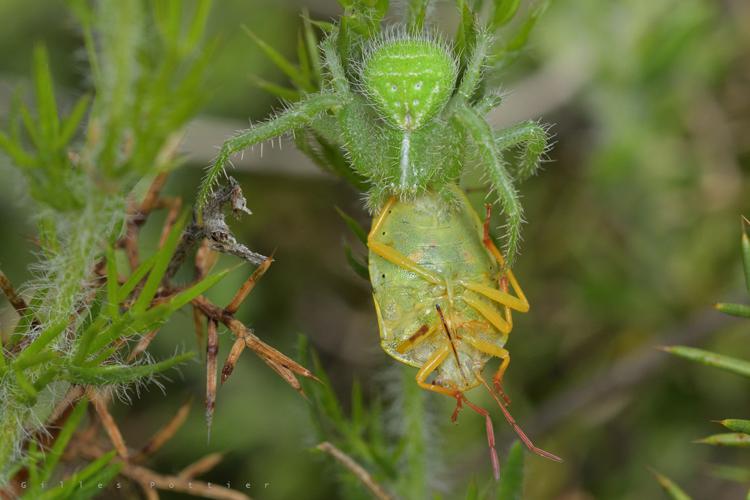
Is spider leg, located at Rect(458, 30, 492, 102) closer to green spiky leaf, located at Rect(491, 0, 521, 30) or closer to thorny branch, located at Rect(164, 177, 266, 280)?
green spiky leaf, located at Rect(491, 0, 521, 30)

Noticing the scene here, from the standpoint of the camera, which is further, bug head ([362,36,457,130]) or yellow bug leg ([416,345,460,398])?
yellow bug leg ([416,345,460,398])

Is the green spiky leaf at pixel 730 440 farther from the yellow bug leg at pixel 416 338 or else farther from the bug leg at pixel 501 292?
the yellow bug leg at pixel 416 338

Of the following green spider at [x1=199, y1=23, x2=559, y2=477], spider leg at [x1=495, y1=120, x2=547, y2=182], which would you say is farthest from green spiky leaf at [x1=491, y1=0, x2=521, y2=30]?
spider leg at [x1=495, y1=120, x2=547, y2=182]

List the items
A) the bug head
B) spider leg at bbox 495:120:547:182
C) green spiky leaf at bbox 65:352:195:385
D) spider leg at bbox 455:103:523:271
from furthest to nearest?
spider leg at bbox 495:120:547:182, the bug head, spider leg at bbox 455:103:523:271, green spiky leaf at bbox 65:352:195:385

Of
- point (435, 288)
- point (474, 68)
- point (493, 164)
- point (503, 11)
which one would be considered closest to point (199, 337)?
point (435, 288)

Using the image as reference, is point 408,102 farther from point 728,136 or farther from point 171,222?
point 728,136

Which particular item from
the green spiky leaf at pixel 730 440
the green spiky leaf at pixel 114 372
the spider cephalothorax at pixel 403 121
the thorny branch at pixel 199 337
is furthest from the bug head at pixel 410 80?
the green spiky leaf at pixel 730 440

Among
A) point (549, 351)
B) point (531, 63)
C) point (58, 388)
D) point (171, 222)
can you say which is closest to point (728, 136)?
point (531, 63)

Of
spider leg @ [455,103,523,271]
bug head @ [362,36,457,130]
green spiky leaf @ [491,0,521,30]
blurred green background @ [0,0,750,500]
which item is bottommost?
blurred green background @ [0,0,750,500]
